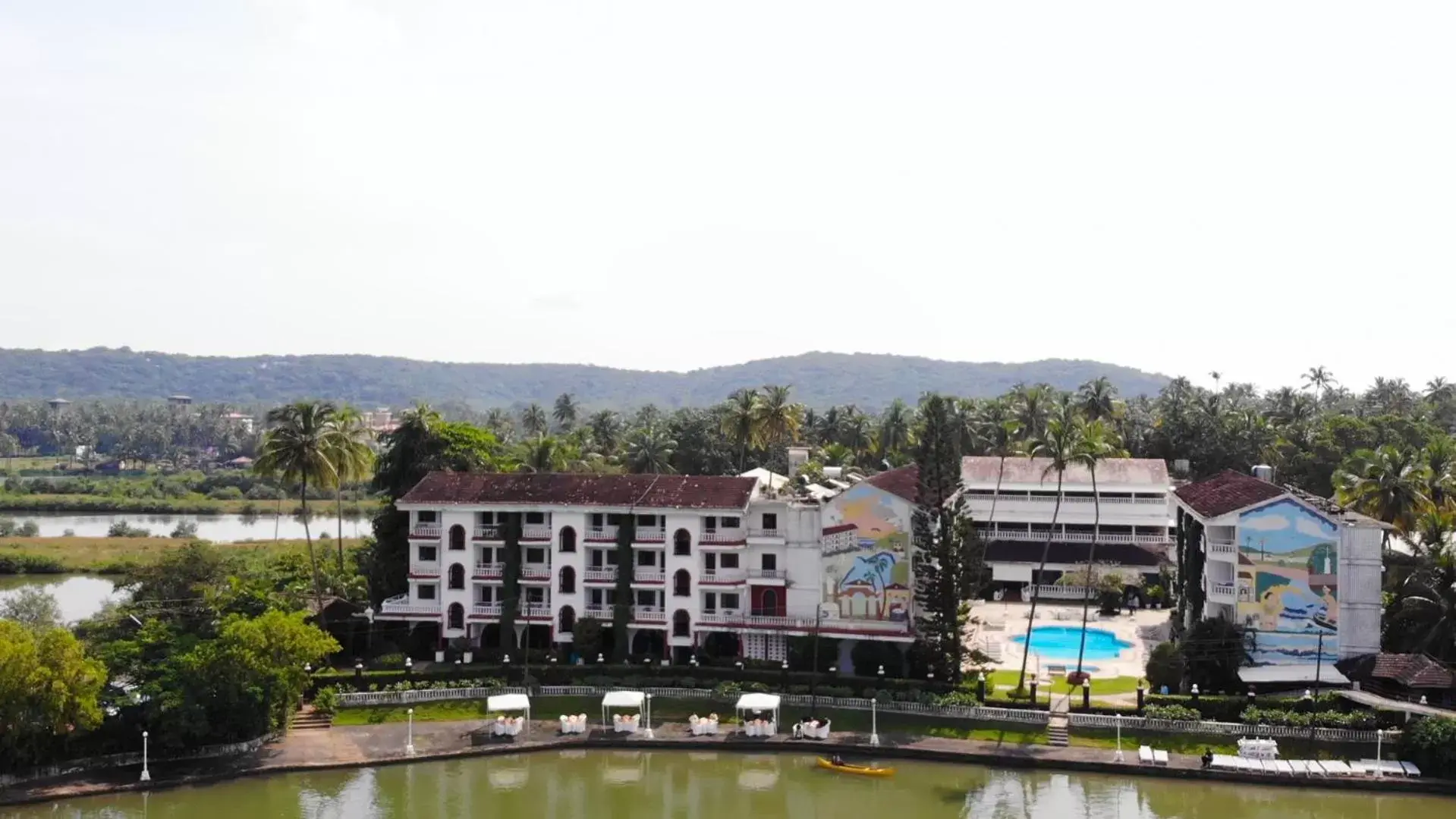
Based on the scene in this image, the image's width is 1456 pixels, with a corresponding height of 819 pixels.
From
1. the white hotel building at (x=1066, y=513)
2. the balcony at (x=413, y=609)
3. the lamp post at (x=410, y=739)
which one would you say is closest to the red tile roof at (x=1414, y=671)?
the white hotel building at (x=1066, y=513)

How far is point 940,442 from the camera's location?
160ft

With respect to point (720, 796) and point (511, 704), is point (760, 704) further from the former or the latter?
point (511, 704)

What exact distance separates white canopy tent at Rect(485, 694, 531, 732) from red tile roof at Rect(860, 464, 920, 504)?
16969 mm

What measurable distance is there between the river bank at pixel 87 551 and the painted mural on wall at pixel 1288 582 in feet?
209

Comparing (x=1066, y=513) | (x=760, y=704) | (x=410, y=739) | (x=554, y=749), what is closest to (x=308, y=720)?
(x=410, y=739)

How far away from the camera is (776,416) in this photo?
257 ft

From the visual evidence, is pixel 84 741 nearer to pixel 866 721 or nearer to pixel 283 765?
pixel 283 765

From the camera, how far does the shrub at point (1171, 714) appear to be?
43.7m

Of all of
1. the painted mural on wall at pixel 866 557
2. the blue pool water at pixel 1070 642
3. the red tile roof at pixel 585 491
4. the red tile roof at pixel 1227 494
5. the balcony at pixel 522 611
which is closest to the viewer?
the red tile roof at pixel 1227 494

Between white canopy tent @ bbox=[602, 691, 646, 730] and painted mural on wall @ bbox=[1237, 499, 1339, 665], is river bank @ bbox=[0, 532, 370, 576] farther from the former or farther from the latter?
painted mural on wall @ bbox=[1237, 499, 1339, 665]

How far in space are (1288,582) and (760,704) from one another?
2144 cm

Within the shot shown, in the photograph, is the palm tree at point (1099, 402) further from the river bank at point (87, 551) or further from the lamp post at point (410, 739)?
the lamp post at point (410, 739)

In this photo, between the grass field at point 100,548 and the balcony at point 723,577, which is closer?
the balcony at point 723,577

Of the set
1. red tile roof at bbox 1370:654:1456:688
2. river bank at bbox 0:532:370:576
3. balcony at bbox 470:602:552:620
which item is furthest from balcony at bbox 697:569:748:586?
river bank at bbox 0:532:370:576
